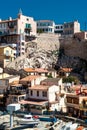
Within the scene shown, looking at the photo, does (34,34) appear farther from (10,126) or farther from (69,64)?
(10,126)

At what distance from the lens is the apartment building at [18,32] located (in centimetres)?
6159

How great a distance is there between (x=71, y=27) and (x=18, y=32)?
48.3ft

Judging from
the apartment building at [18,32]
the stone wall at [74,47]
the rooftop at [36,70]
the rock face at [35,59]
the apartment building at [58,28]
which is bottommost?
the rooftop at [36,70]

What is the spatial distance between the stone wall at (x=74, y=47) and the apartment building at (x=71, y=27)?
7.10 m

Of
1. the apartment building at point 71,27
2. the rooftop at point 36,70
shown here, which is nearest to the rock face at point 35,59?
the rooftop at point 36,70

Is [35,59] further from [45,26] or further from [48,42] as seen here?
[45,26]

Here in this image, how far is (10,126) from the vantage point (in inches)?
1318

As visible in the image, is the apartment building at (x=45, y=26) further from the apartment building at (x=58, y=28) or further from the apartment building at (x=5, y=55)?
the apartment building at (x=5, y=55)

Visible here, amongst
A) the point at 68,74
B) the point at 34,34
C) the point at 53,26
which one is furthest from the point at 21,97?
the point at 53,26

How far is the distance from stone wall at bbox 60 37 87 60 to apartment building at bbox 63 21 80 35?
23.3 ft

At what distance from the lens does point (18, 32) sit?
206 ft

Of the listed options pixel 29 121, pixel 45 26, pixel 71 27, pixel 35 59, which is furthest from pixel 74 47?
pixel 29 121

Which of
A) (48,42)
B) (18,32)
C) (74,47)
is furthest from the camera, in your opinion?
(48,42)

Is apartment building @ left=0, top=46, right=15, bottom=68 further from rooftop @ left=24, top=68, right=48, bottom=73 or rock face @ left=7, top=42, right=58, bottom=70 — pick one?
rooftop @ left=24, top=68, right=48, bottom=73
